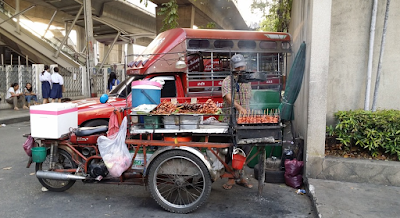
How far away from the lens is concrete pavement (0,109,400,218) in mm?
3863

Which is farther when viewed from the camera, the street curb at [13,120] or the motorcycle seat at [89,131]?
the street curb at [13,120]

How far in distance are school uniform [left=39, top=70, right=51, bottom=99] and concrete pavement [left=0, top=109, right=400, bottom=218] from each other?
11380mm

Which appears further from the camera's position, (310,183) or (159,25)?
(159,25)

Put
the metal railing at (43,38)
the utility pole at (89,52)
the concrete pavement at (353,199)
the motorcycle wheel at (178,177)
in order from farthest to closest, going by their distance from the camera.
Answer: the metal railing at (43,38) < the utility pole at (89,52) < the motorcycle wheel at (178,177) < the concrete pavement at (353,199)

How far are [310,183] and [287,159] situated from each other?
2.00 feet

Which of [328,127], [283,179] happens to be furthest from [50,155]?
[328,127]

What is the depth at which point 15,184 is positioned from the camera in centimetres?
507

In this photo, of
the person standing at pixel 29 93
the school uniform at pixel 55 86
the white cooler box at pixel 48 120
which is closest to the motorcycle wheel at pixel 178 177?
the white cooler box at pixel 48 120

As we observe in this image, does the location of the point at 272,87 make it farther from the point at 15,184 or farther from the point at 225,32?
the point at 15,184

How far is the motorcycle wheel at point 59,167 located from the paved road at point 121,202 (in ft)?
0.31

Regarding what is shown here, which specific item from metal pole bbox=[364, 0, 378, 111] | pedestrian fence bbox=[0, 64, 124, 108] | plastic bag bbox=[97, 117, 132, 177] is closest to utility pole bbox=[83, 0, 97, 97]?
pedestrian fence bbox=[0, 64, 124, 108]

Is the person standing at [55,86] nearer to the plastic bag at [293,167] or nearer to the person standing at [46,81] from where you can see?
the person standing at [46,81]

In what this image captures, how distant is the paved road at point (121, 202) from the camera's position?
407 centimetres

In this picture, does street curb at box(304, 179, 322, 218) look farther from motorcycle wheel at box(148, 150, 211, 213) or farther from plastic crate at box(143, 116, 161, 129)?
plastic crate at box(143, 116, 161, 129)
